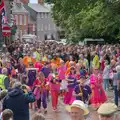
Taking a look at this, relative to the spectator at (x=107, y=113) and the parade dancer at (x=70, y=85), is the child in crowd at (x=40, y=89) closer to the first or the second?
the parade dancer at (x=70, y=85)

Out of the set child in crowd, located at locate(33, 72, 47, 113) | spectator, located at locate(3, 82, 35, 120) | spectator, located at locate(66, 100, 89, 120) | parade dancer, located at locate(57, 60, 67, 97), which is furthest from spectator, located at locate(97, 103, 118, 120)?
parade dancer, located at locate(57, 60, 67, 97)

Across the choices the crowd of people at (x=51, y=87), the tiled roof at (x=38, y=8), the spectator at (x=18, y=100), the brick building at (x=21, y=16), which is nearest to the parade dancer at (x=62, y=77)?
the crowd of people at (x=51, y=87)

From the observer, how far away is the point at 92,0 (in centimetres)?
3800

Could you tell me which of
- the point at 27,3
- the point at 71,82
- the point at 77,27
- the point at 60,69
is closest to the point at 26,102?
the point at 71,82

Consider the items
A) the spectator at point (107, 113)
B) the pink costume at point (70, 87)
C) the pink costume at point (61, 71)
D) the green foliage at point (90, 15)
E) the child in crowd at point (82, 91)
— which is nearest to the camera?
the spectator at point (107, 113)

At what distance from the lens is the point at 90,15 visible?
51.1m

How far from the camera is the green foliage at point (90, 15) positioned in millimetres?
38312

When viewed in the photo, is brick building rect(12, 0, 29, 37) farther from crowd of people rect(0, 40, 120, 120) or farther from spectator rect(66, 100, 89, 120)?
spectator rect(66, 100, 89, 120)

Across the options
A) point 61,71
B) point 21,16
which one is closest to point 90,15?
point 61,71

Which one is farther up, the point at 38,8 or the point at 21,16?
the point at 38,8

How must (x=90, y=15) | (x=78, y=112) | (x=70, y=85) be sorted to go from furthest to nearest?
(x=90, y=15), (x=70, y=85), (x=78, y=112)

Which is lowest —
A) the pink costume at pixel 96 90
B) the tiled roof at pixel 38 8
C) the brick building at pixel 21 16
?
the pink costume at pixel 96 90

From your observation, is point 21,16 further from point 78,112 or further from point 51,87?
point 78,112

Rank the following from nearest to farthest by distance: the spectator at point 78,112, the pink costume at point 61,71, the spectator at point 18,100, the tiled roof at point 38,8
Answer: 1. the spectator at point 78,112
2. the spectator at point 18,100
3. the pink costume at point 61,71
4. the tiled roof at point 38,8
